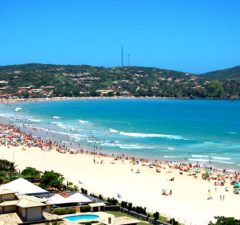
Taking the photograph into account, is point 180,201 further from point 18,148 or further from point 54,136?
point 54,136

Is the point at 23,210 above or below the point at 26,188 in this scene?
above

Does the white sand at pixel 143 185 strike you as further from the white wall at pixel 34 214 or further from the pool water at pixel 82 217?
the white wall at pixel 34 214

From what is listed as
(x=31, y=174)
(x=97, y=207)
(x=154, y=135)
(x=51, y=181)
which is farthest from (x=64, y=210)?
(x=154, y=135)

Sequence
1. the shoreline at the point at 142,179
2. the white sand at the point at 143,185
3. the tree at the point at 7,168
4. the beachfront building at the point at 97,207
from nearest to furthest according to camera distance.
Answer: the beachfront building at the point at 97,207 < the white sand at the point at 143,185 < the shoreline at the point at 142,179 < the tree at the point at 7,168

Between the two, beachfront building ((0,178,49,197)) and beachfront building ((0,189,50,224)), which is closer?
beachfront building ((0,189,50,224))

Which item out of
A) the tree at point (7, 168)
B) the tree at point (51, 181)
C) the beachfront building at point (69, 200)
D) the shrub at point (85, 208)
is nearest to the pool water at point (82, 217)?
the shrub at point (85, 208)

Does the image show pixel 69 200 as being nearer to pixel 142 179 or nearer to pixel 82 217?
pixel 82 217

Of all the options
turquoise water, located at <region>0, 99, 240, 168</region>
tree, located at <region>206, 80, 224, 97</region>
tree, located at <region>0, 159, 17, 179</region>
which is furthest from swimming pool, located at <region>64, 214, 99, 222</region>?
tree, located at <region>206, 80, 224, 97</region>

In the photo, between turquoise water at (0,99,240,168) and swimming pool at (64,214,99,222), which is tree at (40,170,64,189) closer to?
swimming pool at (64,214,99,222)
